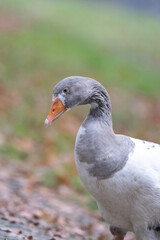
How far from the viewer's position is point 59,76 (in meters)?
17.5

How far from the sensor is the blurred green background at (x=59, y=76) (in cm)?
1108

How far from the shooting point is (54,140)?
1198 cm

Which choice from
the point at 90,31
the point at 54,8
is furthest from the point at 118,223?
the point at 54,8

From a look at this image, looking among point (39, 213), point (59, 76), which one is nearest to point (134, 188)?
point (39, 213)

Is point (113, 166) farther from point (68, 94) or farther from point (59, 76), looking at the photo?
point (59, 76)

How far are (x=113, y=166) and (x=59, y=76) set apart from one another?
12.7 metres

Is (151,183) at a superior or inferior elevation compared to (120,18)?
inferior

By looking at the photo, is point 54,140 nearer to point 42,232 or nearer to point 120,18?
point 42,232

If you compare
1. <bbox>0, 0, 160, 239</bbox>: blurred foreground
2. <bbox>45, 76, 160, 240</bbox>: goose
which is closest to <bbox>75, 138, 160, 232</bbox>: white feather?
<bbox>45, 76, 160, 240</bbox>: goose

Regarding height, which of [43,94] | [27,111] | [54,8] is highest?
[54,8]

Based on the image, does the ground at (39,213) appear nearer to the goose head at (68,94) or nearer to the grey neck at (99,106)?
the goose head at (68,94)

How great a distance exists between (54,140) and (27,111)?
1.53m

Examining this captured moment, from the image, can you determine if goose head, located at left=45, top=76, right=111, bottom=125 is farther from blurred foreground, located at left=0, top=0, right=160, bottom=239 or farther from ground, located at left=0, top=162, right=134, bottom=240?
blurred foreground, located at left=0, top=0, right=160, bottom=239

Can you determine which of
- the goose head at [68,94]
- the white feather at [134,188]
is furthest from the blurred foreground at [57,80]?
the goose head at [68,94]
